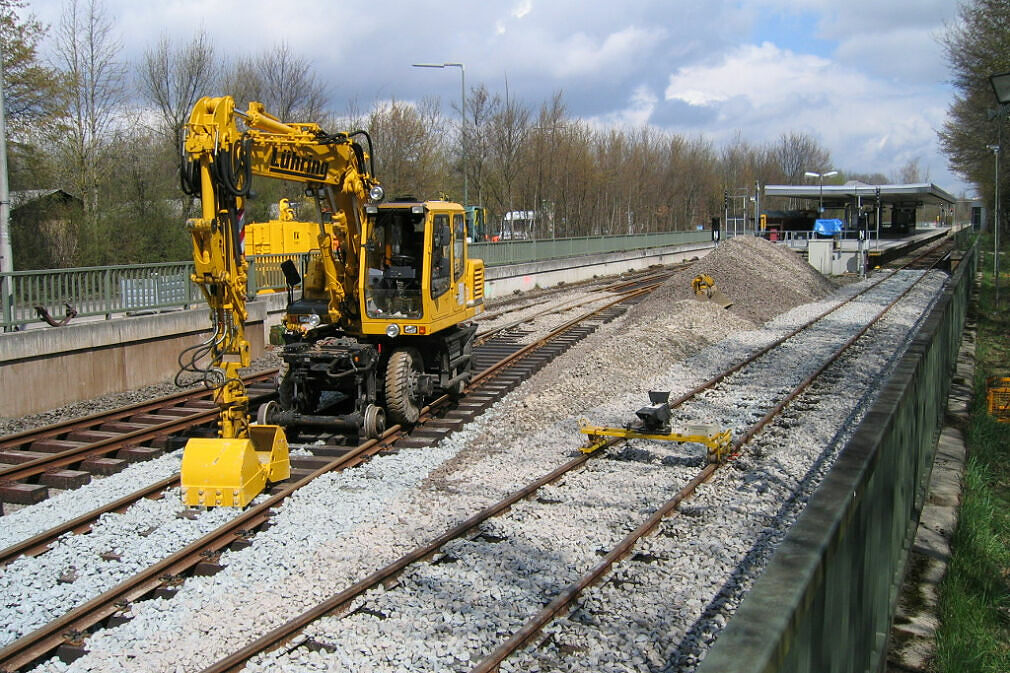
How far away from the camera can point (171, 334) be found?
1616 centimetres

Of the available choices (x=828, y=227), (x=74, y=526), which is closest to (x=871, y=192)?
(x=828, y=227)

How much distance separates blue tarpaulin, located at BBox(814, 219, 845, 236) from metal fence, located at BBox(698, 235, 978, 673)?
2276 inches

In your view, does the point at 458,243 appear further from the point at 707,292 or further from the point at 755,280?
the point at 755,280

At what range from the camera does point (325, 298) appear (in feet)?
39.5

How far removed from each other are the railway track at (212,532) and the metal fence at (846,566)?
16.0ft

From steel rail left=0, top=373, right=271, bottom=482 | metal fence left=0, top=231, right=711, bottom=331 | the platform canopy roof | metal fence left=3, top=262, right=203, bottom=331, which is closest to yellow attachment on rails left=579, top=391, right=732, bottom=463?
steel rail left=0, top=373, right=271, bottom=482

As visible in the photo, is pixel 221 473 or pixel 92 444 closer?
pixel 221 473

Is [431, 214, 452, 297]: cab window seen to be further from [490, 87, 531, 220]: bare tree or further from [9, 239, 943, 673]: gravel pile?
A: [490, 87, 531, 220]: bare tree

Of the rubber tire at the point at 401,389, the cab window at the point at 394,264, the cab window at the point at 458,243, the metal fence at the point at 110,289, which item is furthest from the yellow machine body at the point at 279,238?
the rubber tire at the point at 401,389

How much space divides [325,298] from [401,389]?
1989mm

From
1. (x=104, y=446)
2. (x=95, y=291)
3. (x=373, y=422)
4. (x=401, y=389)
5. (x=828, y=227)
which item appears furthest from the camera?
(x=828, y=227)

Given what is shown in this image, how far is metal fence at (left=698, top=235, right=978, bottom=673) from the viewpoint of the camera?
8.21 feet

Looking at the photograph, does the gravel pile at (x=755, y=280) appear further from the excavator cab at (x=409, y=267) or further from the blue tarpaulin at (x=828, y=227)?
the blue tarpaulin at (x=828, y=227)

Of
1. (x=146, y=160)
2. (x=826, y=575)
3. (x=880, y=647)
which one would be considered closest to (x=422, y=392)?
(x=880, y=647)
